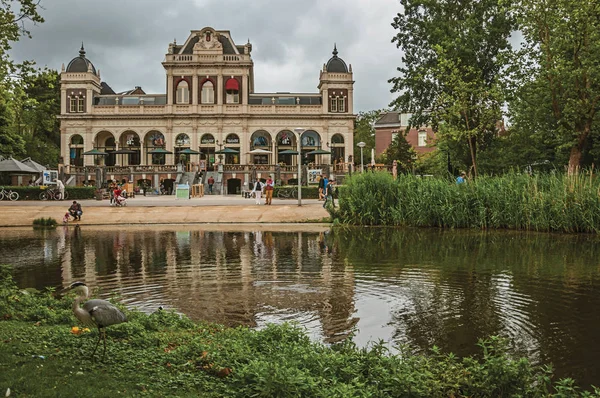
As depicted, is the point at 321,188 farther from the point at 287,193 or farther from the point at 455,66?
the point at 455,66

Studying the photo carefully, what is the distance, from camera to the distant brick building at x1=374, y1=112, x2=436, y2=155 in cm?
7812

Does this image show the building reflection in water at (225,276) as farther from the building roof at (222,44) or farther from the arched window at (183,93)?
the building roof at (222,44)

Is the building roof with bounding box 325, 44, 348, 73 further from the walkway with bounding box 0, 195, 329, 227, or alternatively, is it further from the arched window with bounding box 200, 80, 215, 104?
the walkway with bounding box 0, 195, 329, 227

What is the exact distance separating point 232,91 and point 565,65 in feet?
156

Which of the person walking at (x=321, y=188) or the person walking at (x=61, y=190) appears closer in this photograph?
the person walking at (x=321, y=188)

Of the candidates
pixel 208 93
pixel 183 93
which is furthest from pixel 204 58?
pixel 183 93

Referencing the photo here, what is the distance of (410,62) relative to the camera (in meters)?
40.6

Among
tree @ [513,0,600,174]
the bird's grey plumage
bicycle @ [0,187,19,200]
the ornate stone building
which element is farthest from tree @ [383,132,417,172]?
the bird's grey plumage

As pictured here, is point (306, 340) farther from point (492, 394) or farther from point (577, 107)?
point (577, 107)

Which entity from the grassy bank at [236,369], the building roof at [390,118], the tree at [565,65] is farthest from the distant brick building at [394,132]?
the grassy bank at [236,369]

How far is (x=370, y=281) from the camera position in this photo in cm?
1181

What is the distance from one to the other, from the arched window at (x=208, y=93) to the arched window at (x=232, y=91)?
5.75 ft

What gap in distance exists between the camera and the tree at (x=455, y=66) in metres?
33.7

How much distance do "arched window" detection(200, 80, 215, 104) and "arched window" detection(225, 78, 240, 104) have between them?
1.75m
